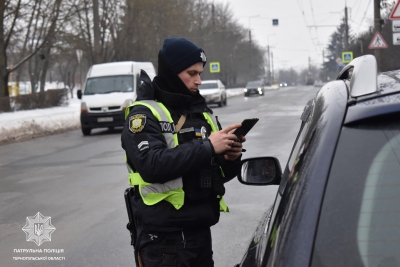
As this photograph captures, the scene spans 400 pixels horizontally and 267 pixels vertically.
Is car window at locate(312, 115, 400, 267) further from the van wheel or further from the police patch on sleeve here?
the van wheel

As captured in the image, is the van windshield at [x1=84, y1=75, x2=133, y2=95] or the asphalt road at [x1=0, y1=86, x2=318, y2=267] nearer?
the asphalt road at [x1=0, y1=86, x2=318, y2=267]

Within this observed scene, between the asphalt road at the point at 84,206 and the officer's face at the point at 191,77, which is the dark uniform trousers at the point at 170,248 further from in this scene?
the asphalt road at the point at 84,206

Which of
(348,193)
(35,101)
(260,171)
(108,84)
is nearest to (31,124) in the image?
(108,84)

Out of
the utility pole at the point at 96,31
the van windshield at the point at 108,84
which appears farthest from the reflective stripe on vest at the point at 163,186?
the utility pole at the point at 96,31

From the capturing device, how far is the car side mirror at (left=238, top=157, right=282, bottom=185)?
3.06 meters

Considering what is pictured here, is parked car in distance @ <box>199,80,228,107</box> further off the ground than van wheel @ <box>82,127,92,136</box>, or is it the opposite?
parked car in distance @ <box>199,80,228,107</box>

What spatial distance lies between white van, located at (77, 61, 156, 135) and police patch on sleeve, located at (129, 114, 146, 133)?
17.9 m

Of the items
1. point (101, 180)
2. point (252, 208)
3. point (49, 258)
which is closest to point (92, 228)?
point (49, 258)

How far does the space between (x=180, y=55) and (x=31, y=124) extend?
19418 mm

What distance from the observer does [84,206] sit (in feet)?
27.8

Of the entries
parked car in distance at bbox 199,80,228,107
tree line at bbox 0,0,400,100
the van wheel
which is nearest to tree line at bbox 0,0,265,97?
tree line at bbox 0,0,400,100

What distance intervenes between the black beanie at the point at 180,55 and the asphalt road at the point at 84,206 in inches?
119

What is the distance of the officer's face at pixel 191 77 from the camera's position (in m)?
3.05

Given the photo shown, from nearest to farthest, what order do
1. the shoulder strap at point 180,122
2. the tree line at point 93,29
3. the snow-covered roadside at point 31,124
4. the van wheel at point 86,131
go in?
the shoulder strap at point 180,122 → the snow-covered roadside at point 31,124 → the van wheel at point 86,131 → the tree line at point 93,29
